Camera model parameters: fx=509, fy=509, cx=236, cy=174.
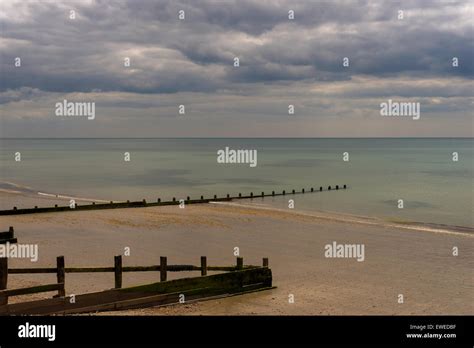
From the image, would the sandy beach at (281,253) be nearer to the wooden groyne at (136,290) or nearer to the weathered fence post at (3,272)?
the wooden groyne at (136,290)

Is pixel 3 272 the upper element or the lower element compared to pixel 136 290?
upper

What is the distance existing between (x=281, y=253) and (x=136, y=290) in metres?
14.0

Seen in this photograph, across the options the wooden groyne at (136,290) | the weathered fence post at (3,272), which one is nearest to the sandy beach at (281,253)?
the wooden groyne at (136,290)

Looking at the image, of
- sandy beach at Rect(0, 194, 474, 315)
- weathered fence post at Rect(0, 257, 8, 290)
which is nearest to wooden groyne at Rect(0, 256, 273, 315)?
sandy beach at Rect(0, 194, 474, 315)

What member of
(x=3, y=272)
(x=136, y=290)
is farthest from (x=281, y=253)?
(x=3, y=272)

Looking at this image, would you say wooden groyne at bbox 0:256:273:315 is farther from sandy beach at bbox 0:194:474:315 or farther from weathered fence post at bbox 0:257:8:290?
weathered fence post at bbox 0:257:8:290

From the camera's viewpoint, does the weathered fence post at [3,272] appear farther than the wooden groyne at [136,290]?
Yes

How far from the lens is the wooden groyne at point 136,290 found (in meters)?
14.6

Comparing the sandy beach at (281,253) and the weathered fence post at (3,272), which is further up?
the weathered fence post at (3,272)

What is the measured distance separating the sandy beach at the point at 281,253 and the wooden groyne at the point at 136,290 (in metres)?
0.39

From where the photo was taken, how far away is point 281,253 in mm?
28859
